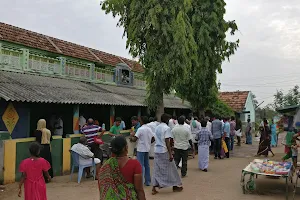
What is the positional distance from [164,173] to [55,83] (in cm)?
745

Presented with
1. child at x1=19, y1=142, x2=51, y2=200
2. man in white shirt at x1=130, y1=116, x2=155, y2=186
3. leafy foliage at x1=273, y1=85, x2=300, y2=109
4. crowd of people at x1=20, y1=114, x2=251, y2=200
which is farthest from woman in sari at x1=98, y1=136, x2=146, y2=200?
leafy foliage at x1=273, y1=85, x2=300, y2=109

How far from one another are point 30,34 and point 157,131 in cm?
1154

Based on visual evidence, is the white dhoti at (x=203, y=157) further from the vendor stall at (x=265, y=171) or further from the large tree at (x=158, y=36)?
the large tree at (x=158, y=36)

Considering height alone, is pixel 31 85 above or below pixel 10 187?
above

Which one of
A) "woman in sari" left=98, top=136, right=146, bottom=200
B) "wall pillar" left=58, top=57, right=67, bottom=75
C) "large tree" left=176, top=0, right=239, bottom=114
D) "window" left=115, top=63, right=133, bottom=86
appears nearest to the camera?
"woman in sari" left=98, top=136, right=146, bottom=200

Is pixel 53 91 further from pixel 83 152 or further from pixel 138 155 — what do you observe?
pixel 138 155

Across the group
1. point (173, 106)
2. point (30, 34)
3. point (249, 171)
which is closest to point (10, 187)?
point (249, 171)

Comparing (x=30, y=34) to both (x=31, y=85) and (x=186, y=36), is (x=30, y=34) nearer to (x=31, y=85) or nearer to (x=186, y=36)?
(x=31, y=85)

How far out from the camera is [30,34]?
1584 centimetres

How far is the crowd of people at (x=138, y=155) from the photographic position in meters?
3.17

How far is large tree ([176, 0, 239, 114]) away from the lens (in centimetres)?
1583

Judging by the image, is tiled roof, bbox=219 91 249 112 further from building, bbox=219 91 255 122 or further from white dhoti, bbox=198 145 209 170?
white dhoti, bbox=198 145 209 170

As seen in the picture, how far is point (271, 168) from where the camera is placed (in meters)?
7.26

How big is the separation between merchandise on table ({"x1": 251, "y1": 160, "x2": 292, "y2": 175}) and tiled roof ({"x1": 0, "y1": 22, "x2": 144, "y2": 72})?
8729 mm
